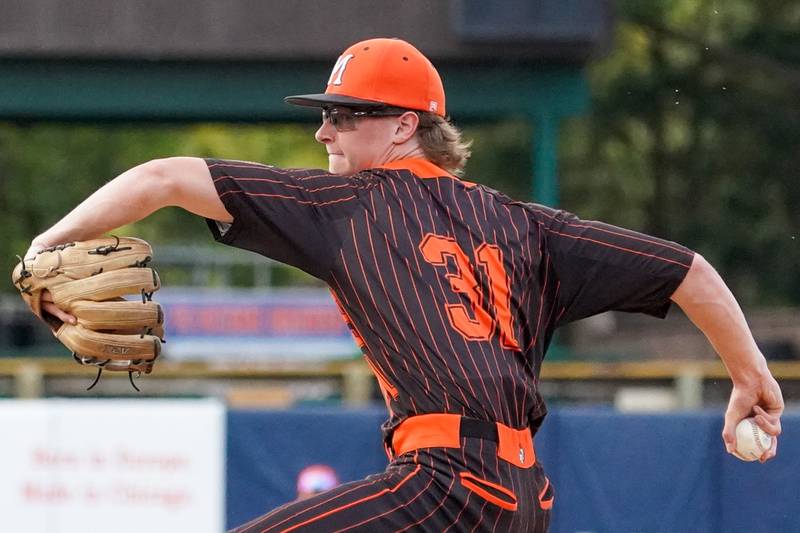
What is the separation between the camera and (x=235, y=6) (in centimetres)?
1254

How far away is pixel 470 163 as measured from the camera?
21.9m

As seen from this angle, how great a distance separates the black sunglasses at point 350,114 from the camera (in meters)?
3.28

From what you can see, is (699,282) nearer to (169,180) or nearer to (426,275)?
(426,275)

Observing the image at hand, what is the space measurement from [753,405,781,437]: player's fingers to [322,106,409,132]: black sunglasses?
1.13m

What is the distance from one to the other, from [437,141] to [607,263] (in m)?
0.50

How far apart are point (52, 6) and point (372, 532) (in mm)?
10370

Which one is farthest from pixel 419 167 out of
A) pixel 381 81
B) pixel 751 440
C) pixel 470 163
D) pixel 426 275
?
pixel 470 163

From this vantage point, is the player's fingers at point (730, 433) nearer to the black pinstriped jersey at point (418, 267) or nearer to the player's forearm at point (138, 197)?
the black pinstriped jersey at point (418, 267)

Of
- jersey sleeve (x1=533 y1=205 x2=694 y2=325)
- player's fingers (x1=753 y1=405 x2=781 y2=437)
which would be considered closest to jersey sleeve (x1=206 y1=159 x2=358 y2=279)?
jersey sleeve (x1=533 y1=205 x2=694 y2=325)

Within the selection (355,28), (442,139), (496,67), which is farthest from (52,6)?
(442,139)

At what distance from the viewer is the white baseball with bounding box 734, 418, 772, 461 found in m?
3.36

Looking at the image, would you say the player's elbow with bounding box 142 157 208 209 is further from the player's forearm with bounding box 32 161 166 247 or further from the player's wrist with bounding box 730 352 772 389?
the player's wrist with bounding box 730 352 772 389

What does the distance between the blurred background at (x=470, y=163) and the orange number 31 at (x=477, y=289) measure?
146 inches

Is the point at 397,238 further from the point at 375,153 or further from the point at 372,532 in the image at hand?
the point at 372,532
